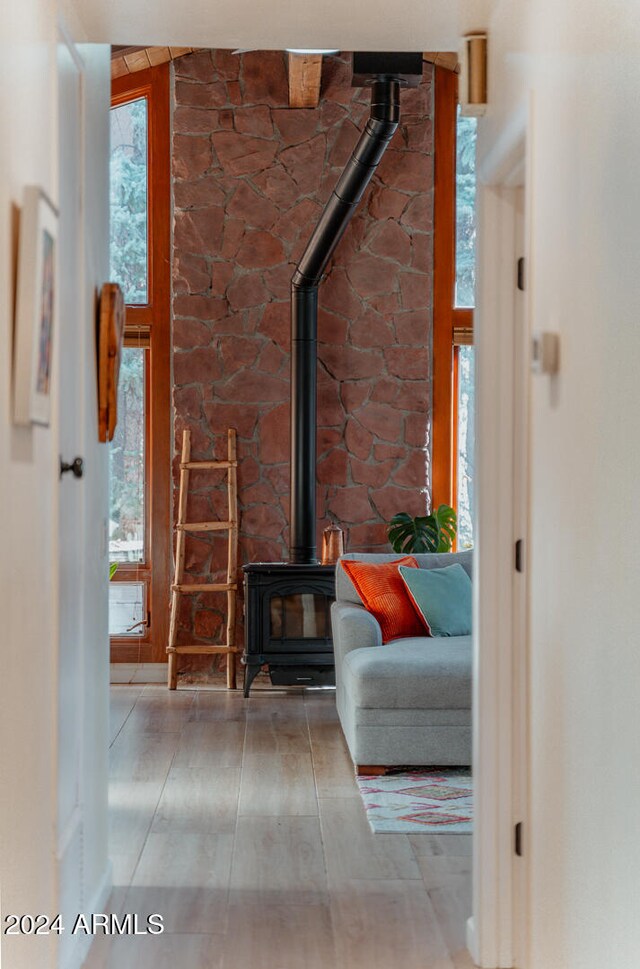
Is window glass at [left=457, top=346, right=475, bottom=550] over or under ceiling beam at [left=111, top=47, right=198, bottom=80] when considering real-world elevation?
under

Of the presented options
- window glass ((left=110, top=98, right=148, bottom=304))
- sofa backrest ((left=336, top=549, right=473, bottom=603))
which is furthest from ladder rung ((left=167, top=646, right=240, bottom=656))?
window glass ((left=110, top=98, right=148, bottom=304))

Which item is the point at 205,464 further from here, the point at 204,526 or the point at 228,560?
the point at 228,560

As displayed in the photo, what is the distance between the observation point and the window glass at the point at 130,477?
23.7 ft

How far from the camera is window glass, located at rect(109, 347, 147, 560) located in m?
7.23

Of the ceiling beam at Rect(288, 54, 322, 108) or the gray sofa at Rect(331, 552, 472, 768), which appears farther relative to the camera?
the ceiling beam at Rect(288, 54, 322, 108)

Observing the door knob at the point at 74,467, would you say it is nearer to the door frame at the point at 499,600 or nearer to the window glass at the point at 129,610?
the door frame at the point at 499,600

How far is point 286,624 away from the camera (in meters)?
6.71

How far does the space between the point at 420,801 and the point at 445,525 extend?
8.86ft

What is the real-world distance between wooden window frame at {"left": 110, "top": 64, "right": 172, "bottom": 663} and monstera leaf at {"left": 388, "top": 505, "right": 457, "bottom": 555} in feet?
4.74

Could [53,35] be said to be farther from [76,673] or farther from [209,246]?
[209,246]

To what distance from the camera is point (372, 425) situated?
23.7 ft

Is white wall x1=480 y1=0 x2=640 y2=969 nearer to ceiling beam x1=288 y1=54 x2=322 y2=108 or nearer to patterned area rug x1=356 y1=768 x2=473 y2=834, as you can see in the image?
patterned area rug x1=356 y1=768 x2=473 y2=834

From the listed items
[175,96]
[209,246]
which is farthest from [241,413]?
[175,96]

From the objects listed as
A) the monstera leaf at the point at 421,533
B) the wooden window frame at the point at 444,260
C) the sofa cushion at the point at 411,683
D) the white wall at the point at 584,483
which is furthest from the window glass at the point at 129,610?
the white wall at the point at 584,483
